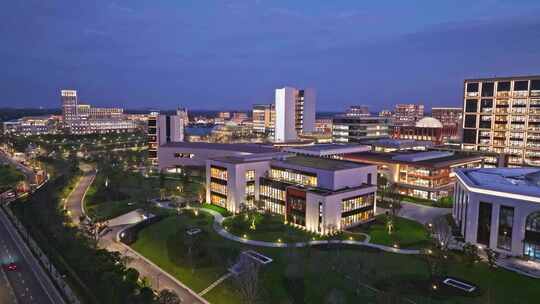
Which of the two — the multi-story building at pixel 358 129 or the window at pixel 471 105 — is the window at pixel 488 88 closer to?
the window at pixel 471 105

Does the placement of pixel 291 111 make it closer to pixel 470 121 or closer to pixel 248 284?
pixel 470 121

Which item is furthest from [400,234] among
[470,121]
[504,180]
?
[470,121]

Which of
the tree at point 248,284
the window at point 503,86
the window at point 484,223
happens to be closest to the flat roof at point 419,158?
the window at point 503,86

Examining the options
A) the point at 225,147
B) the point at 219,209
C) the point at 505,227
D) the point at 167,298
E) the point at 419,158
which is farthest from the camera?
the point at 225,147

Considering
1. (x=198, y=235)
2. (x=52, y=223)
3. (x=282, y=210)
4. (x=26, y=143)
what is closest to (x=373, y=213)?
(x=282, y=210)

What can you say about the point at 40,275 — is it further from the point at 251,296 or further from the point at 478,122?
the point at 478,122
